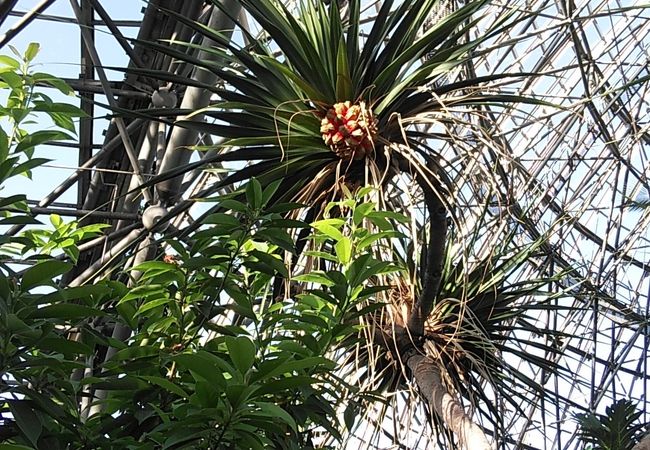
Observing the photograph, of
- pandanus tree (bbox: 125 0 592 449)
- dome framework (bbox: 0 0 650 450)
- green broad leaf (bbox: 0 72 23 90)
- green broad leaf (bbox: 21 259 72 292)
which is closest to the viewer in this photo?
green broad leaf (bbox: 21 259 72 292)

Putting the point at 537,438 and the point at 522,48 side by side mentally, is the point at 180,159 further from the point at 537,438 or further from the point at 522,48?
the point at 537,438

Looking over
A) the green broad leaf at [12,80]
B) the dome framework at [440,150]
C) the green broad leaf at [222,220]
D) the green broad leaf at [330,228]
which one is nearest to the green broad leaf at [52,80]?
the green broad leaf at [12,80]

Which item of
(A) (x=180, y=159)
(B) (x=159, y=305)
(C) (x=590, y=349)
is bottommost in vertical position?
(B) (x=159, y=305)

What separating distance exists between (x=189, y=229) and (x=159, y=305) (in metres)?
0.76

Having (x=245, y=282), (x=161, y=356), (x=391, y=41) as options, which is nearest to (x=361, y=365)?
(x=391, y=41)

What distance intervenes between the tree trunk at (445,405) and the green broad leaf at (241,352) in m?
0.75

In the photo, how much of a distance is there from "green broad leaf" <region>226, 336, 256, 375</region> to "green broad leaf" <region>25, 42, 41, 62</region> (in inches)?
34.3

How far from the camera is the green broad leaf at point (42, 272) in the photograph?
121 centimetres

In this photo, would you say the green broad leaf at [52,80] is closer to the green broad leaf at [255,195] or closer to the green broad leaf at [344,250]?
the green broad leaf at [255,195]

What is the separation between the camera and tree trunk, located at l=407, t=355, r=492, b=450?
175cm

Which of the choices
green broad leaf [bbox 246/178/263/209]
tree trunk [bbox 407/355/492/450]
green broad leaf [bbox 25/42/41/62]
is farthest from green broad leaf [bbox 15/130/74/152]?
tree trunk [bbox 407/355/492/450]

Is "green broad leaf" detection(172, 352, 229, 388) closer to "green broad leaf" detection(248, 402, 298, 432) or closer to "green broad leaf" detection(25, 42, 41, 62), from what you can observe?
"green broad leaf" detection(248, 402, 298, 432)

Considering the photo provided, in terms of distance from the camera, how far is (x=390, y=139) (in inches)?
93.6

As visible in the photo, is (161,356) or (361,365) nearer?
(161,356)
